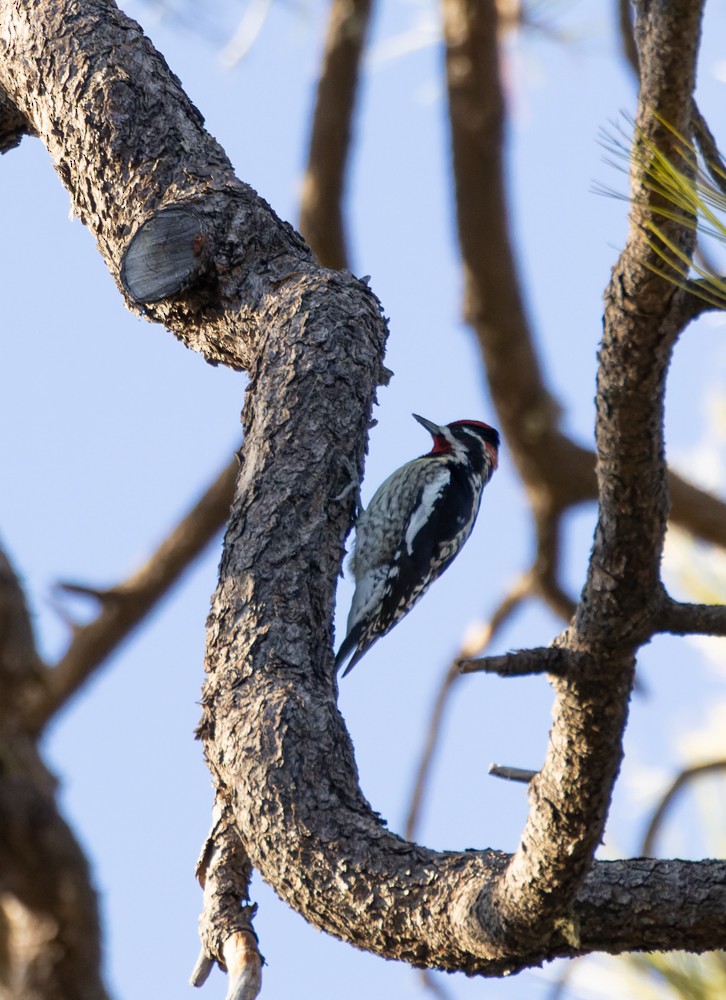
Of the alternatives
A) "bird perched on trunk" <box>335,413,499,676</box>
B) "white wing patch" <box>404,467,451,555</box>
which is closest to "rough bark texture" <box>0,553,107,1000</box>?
"bird perched on trunk" <box>335,413,499,676</box>

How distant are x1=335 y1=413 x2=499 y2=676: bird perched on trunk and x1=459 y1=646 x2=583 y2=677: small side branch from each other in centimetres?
246

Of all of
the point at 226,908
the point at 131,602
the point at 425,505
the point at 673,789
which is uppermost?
the point at 425,505

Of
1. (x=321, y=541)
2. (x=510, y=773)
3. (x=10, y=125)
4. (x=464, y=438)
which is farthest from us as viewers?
(x=464, y=438)

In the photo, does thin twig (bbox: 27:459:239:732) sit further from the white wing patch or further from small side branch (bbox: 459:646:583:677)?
small side branch (bbox: 459:646:583:677)

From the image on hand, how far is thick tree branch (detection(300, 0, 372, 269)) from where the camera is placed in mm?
4871

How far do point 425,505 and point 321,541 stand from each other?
75.2 inches

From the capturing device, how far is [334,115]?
489 cm

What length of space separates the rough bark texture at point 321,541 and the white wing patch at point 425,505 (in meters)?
1.49

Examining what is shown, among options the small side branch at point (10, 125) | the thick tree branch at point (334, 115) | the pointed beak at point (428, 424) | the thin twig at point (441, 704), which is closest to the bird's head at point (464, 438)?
the pointed beak at point (428, 424)

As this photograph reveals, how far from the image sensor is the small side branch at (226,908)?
2.03m

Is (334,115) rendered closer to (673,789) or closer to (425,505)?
(425,505)

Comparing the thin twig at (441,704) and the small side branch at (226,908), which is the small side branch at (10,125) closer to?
the small side branch at (226,908)

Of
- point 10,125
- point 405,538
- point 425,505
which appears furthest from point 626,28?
point 10,125

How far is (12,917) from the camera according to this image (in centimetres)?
465
